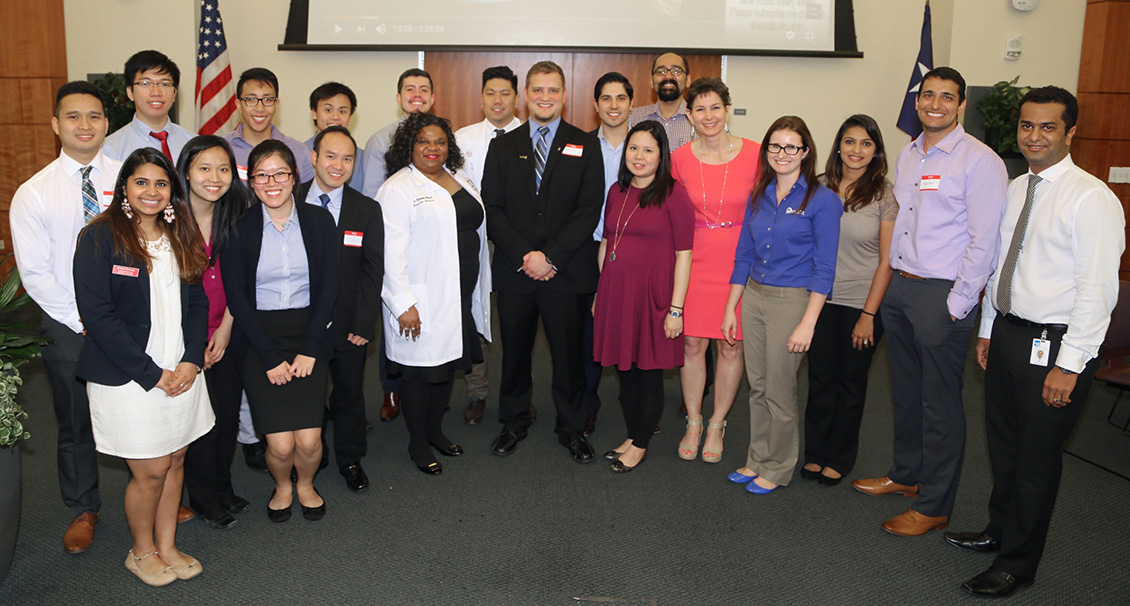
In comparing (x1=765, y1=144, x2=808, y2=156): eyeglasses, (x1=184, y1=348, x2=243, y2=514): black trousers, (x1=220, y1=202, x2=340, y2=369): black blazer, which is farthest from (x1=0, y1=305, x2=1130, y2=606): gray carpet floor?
(x1=765, y1=144, x2=808, y2=156): eyeglasses

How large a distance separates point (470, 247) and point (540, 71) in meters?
0.96

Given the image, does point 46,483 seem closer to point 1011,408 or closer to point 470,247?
point 470,247

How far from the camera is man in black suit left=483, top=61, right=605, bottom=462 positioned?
3688 millimetres

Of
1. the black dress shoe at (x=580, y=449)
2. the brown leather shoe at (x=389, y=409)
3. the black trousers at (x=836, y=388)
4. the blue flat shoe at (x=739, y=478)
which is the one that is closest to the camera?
the black trousers at (x=836, y=388)

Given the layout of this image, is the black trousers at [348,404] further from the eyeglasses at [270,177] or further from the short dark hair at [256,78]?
the short dark hair at [256,78]

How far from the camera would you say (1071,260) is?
97.7 inches

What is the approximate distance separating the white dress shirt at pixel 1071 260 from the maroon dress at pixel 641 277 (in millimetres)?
1379

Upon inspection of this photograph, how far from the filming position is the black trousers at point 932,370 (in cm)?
304

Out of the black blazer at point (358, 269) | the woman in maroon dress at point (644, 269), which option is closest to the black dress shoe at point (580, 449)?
the woman in maroon dress at point (644, 269)

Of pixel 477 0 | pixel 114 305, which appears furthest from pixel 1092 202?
pixel 477 0

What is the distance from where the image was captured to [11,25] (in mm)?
7238

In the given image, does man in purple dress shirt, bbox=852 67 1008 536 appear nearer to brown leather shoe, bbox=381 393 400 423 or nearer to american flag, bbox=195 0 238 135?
brown leather shoe, bbox=381 393 400 423

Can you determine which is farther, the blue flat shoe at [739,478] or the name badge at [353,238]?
the blue flat shoe at [739,478]

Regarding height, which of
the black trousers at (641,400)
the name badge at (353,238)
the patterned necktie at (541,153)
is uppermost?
the patterned necktie at (541,153)
